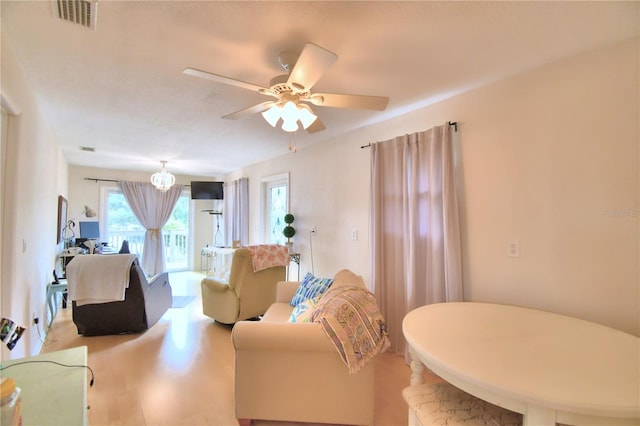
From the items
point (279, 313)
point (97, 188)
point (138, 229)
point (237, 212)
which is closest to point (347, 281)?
point (279, 313)

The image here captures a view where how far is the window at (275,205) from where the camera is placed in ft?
15.8

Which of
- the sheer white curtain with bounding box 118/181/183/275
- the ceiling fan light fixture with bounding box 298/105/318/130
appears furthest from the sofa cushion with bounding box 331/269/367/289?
the sheer white curtain with bounding box 118/181/183/275

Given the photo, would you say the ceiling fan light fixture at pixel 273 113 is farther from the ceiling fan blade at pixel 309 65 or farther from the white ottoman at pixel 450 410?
the white ottoman at pixel 450 410

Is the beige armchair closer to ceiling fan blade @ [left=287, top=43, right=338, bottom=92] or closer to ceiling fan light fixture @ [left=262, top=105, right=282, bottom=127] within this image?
ceiling fan light fixture @ [left=262, top=105, right=282, bottom=127]

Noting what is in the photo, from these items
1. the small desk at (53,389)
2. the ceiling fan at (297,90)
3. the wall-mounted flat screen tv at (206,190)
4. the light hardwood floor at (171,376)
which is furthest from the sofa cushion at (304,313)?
the wall-mounted flat screen tv at (206,190)

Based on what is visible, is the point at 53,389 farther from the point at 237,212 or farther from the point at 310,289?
the point at 237,212

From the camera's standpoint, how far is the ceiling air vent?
135 centimetres

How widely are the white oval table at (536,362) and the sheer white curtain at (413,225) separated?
2.38 feet

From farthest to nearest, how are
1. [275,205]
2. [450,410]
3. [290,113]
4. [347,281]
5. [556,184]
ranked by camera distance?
[275,205]
[347,281]
[556,184]
[290,113]
[450,410]

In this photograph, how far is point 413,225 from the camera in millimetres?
2602

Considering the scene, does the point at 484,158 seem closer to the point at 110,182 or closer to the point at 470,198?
the point at 470,198

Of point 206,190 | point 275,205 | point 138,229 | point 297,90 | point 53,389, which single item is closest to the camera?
point 53,389

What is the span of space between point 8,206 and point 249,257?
1938mm

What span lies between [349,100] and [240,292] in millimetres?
2382
